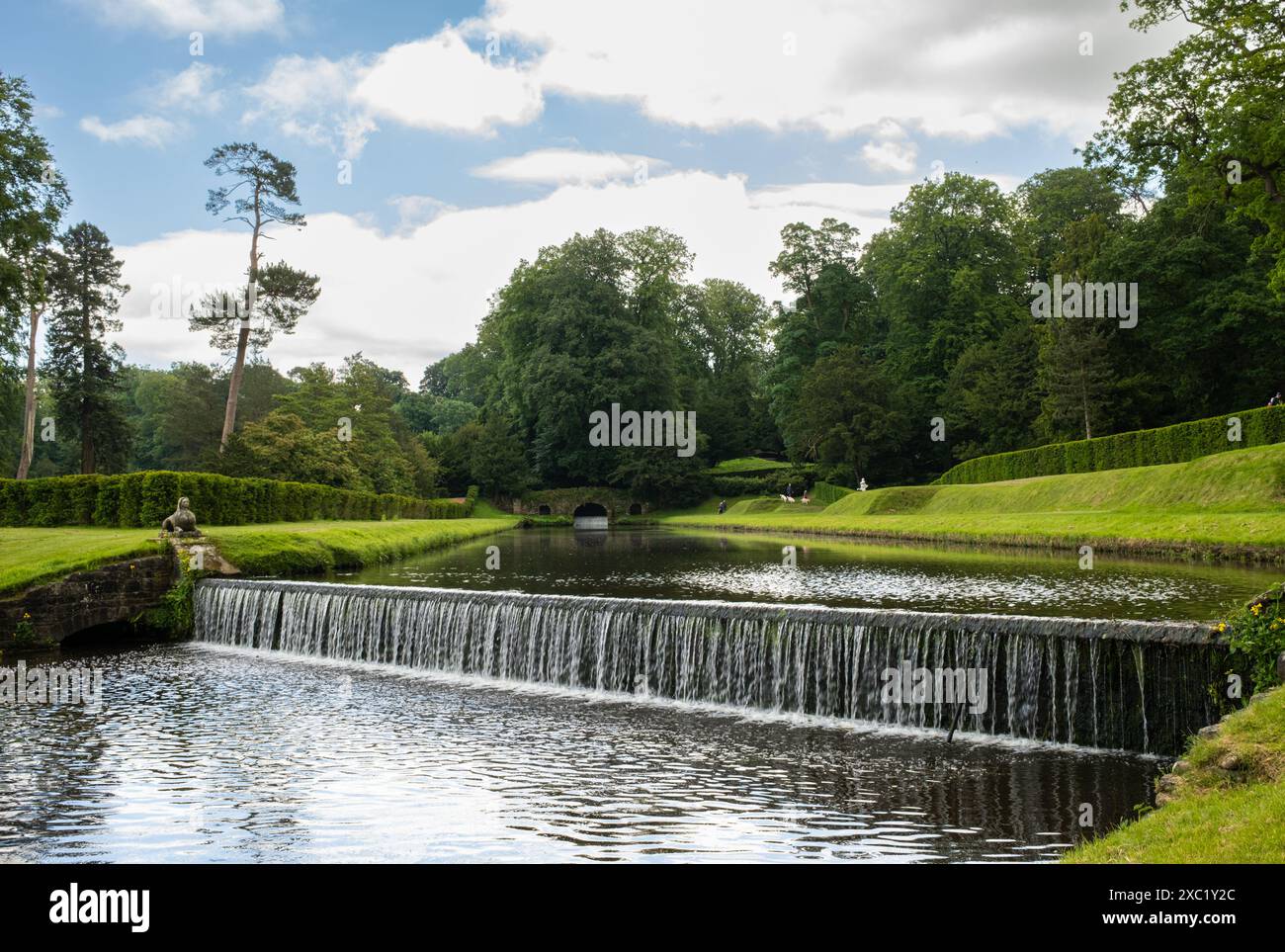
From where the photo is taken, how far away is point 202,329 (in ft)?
163

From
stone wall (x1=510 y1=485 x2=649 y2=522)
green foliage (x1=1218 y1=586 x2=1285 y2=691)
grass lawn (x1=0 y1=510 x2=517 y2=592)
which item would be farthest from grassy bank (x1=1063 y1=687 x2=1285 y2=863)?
stone wall (x1=510 y1=485 x2=649 y2=522)

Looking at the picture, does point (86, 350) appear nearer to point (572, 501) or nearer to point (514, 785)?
point (572, 501)

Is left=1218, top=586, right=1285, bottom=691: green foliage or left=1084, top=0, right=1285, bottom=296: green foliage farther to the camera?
left=1084, top=0, right=1285, bottom=296: green foliage

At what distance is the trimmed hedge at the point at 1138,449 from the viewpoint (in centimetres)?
3597

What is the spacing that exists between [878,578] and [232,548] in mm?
15004

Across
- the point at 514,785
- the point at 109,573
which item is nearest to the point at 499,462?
the point at 109,573

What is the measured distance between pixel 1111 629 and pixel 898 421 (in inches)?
2113

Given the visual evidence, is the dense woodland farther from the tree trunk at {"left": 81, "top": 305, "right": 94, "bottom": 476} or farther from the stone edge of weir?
the stone edge of weir

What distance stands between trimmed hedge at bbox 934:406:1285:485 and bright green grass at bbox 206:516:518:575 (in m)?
29.8

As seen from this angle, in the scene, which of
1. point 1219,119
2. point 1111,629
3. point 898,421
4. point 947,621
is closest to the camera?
point 1111,629

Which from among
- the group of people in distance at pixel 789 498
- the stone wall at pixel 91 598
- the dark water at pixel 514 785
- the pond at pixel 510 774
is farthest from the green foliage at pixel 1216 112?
the group of people in distance at pixel 789 498

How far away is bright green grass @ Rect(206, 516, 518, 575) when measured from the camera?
23.0 meters
